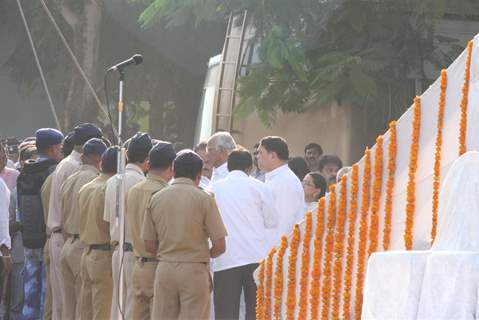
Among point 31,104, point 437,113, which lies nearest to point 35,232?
point 437,113

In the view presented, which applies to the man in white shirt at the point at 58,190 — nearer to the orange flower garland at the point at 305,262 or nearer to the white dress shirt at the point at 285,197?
the white dress shirt at the point at 285,197

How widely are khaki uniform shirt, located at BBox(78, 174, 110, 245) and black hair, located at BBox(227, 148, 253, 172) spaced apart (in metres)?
1.10

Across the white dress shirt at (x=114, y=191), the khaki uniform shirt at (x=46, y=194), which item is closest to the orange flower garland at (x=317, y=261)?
the white dress shirt at (x=114, y=191)

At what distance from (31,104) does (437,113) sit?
70.1 ft

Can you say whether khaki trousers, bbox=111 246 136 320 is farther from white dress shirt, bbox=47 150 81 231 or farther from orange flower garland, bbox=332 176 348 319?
orange flower garland, bbox=332 176 348 319

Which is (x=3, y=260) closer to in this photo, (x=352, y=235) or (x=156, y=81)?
(x=352, y=235)

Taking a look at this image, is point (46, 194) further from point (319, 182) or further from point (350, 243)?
point (350, 243)

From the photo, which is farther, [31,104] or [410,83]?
[31,104]

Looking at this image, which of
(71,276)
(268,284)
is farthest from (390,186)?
(71,276)

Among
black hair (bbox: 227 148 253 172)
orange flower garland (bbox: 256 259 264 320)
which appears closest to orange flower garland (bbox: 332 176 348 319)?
orange flower garland (bbox: 256 259 264 320)

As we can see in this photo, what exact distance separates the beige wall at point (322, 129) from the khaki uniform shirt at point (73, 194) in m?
4.41

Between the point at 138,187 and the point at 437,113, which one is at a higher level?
the point at 437,113

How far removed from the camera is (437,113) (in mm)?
7555

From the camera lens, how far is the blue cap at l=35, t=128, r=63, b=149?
1124 cm
